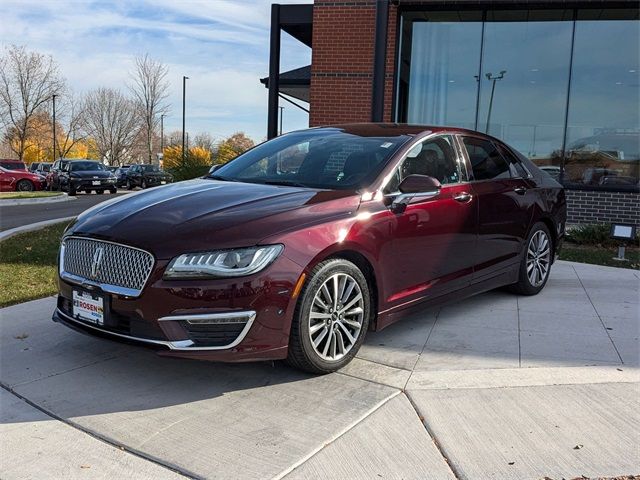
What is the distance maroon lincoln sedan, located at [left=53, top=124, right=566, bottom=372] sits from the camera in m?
3.18

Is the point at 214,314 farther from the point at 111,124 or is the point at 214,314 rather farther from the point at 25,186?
the point at 111,124

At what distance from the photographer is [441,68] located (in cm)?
1209

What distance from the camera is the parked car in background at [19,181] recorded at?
26.0 metres

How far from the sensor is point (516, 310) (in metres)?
5.25

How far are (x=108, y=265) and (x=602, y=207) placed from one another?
9.76 meters

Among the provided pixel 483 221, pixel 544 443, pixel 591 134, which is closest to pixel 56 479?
pixel 544 443

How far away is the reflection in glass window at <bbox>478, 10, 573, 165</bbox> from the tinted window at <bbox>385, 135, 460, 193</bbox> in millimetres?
7428

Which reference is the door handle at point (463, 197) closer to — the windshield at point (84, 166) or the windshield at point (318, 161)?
the windshield at point (318, 161)

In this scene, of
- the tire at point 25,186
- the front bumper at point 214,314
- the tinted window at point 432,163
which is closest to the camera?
the front bumper at point 214,314

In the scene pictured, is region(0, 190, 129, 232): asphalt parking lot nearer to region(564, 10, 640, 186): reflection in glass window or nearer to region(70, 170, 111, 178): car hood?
region(70, 170, 111, 178): car hood

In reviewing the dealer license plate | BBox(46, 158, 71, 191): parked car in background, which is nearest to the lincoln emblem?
the dealer license plate

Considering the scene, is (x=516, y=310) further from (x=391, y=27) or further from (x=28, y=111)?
(x=28, y=111)

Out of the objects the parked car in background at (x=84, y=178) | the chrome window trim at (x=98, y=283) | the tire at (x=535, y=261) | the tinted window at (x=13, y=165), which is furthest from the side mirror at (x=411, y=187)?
the tinted window at (x=13, y=165)

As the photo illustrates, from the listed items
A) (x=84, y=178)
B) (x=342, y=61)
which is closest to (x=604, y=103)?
(x=342, y=61)
